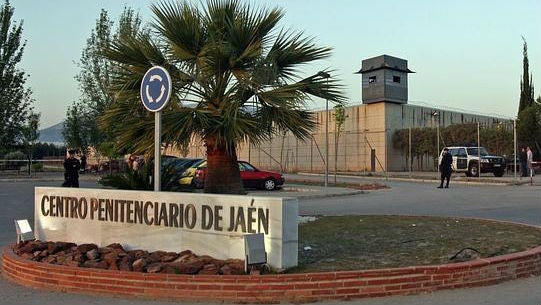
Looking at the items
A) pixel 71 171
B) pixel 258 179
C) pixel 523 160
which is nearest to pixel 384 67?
pixel 523 160

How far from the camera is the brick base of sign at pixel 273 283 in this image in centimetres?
658

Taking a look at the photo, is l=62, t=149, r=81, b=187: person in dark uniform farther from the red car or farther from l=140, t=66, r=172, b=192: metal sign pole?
the red car

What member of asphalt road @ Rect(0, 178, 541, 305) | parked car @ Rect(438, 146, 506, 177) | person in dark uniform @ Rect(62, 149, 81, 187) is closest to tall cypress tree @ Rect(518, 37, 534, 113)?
parked car @ Rect(438, 146, 506, 177)

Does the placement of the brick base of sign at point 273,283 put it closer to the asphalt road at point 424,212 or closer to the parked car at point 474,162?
the asphalt road at point 424,212

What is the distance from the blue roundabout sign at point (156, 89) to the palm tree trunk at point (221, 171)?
2336 mm

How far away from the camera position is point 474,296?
6.84 m

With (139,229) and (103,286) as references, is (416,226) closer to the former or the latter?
(139,229)

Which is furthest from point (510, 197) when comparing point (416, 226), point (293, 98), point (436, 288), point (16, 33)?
point (16, 33)

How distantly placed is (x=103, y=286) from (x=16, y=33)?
34098 mm

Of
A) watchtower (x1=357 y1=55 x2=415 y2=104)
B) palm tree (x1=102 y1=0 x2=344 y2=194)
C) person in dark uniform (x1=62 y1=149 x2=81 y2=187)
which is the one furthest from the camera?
watchtower (x1=357 y1=55 x2=415 y2=104)

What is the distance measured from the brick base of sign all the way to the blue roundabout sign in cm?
236

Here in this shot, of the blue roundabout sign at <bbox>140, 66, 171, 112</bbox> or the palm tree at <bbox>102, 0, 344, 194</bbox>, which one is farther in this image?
the palm tree at <bbox>102, 0, 344, 194</bbox>

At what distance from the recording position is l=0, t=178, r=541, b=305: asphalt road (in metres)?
6.73

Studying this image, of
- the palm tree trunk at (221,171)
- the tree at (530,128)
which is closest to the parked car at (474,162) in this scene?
the tree at (530,128)
